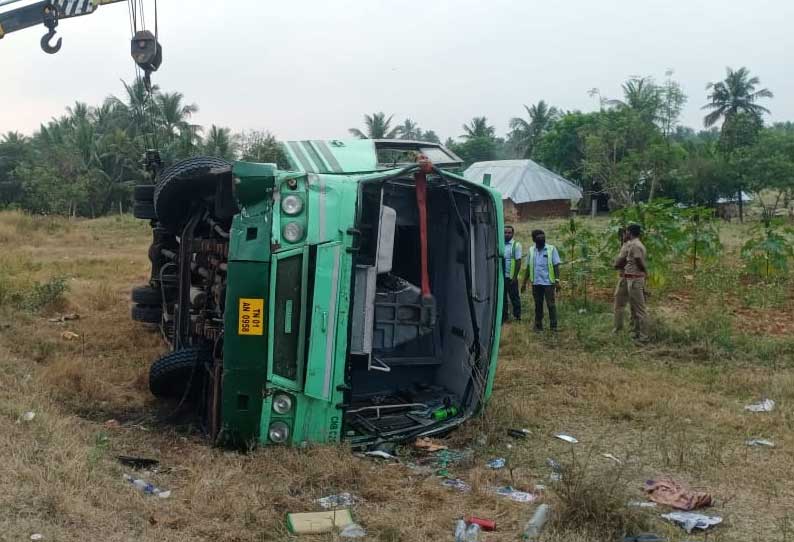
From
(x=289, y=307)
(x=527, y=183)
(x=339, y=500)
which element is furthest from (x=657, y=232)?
(x=527, y=183)

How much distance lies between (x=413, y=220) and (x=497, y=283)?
897 millimetres

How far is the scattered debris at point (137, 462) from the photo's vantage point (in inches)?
176

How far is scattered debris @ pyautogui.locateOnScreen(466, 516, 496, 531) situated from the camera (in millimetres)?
3785

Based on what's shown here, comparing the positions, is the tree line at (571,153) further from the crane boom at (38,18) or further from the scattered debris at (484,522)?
the scattered debris at (484,522)

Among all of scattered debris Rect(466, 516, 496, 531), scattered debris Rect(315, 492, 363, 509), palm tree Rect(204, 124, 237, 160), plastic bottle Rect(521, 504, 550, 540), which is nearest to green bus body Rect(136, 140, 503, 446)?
scattered debris Rect(315, 492, 363, 509)

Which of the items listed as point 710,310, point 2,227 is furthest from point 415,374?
point 2,227

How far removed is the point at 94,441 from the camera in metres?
4.68

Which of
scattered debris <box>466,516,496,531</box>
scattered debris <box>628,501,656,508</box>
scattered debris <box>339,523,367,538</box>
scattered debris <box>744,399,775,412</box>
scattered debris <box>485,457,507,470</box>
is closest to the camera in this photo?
scattered debris <box>339,523,367,538</box>

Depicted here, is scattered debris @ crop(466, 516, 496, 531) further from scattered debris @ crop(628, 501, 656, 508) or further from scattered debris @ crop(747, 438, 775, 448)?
scattered debris @ crop(747, 438, 775, 448)

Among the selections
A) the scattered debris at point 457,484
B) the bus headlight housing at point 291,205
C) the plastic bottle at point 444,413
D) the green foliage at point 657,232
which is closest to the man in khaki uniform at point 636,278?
the green foliage at point 657,232

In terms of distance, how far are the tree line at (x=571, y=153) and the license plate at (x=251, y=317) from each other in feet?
78.2

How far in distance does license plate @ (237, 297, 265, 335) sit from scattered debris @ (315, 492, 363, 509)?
40.0 inches

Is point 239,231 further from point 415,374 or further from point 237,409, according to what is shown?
point 415,374

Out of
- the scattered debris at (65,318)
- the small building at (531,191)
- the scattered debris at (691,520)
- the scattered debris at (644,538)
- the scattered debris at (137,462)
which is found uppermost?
the small building at (531,191)
